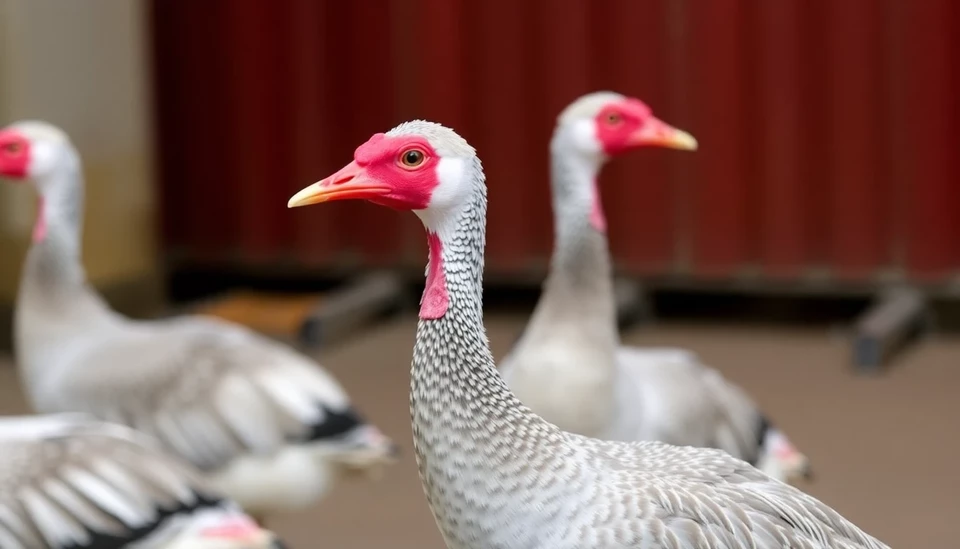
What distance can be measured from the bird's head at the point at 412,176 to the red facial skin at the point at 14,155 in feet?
5.25

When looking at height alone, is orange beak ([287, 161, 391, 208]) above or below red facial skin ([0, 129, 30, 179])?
above

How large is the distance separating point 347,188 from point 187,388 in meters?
1.42

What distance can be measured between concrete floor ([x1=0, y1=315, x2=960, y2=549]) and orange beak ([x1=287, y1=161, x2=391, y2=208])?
1.66 meters

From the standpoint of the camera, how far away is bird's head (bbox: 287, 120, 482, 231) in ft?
5.00

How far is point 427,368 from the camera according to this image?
1.53 metres

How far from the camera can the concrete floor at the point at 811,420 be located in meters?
3.18

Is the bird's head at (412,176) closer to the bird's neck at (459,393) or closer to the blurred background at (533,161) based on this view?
the bird's neck at (459,393)

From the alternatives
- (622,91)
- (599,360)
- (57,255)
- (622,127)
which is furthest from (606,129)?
(622,91)

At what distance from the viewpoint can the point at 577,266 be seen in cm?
245

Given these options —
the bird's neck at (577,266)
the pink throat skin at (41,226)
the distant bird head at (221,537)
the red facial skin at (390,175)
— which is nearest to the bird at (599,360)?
the bird's neck at (577,266)

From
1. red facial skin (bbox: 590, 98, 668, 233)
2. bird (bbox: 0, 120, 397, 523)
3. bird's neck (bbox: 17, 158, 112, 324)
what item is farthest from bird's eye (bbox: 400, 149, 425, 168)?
bird's neck (bbox: 17, 158, 112, 324)

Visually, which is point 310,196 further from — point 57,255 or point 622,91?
point 622,91

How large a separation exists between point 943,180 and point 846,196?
0.95ft

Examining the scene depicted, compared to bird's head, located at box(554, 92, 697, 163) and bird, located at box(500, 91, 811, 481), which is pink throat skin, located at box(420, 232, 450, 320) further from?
bird's head, located at box(554, 92, 697, 163)
